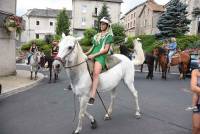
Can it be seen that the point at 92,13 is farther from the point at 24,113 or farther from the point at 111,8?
the point at 24,113

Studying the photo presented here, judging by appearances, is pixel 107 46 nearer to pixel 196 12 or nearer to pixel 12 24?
pixel 12 24

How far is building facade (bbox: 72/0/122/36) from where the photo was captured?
7231cm

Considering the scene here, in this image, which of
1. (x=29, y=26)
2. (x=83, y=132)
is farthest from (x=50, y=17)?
(x=83, y=132)

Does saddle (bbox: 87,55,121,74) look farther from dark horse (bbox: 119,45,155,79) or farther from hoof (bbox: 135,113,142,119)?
dark horse (bbox: 119,45,155,79)

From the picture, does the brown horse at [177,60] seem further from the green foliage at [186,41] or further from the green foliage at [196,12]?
the green foliage at [196,12]

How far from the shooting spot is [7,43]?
16.5m

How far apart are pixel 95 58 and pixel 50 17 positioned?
79677mm

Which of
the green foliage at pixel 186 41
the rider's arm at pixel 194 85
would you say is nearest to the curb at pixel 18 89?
the rider's arm at pixel 194 85

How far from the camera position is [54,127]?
720 centimetres

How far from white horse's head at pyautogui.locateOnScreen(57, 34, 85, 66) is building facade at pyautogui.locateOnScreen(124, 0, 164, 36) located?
196 feet

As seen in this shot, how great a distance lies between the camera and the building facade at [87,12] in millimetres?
72312

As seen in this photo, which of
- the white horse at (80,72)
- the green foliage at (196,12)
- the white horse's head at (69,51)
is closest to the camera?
the white horse's head at (69,51)

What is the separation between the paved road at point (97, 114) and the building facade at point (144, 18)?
54990 millimetres

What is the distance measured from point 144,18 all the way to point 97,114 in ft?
218
